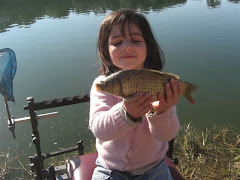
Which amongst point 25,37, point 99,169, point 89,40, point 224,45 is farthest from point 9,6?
point 99,169

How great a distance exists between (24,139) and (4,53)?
2689 mm

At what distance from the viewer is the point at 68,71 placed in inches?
280

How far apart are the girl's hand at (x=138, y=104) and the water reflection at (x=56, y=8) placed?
40.1 feet

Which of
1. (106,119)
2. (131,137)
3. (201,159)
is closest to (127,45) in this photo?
(106,119)

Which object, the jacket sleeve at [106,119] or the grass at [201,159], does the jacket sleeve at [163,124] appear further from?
the grass at [201,159]

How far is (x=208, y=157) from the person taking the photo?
3.70 m

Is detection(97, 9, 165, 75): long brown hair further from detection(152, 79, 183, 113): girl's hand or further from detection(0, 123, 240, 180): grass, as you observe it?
detection(0, 123, 240, 180): grass

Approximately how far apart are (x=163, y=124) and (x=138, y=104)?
0.37 metres

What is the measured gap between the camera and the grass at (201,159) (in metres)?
3.21

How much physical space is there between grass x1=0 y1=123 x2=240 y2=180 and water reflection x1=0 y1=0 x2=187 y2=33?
9.76 m

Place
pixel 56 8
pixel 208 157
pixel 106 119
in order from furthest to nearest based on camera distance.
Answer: pixel 56 8 → pixel 208 157 → pixel 106 119

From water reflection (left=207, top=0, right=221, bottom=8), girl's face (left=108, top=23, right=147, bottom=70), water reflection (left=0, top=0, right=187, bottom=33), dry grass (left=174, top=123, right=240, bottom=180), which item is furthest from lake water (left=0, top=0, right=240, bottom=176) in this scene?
girl's face (left=108, top=23, right=147, bottom=70)

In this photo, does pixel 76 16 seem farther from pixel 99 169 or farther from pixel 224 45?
pixel 99 169

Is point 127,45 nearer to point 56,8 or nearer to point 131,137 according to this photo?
point 131,137
